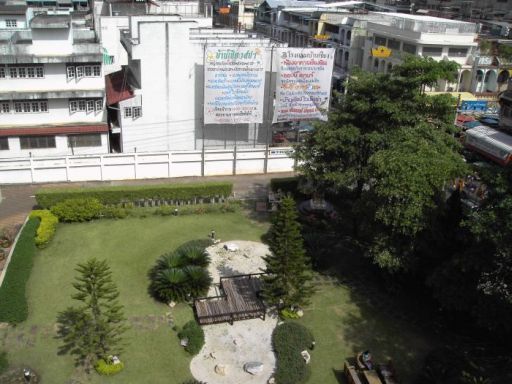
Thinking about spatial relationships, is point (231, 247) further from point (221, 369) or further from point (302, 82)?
point (302, 82)

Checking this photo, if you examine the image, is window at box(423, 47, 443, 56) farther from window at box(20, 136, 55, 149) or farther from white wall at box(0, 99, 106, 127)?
window at box(20, 136, 55, 149)

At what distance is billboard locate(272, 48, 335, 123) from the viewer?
36250mm

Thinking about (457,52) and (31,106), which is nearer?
(31,106)

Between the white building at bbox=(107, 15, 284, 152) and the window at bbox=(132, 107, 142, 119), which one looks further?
the window at bbox=(132, 107, 142, 119)

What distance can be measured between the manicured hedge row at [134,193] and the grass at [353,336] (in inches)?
438

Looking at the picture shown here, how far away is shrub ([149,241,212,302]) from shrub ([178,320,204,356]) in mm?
1982

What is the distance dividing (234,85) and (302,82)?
16.5 feet

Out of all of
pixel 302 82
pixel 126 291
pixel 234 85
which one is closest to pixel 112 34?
pixel 234 85

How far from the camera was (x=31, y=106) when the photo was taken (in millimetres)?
35781

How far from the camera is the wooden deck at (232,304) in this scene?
21391 mm

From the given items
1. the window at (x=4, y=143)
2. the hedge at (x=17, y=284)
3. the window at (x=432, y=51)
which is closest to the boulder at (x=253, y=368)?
the hedge at (x=17, y=284)

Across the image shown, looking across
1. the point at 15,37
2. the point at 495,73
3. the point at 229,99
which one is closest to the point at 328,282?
the point at 229,99

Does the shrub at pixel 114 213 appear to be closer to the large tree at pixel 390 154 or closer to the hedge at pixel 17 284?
the hedge at pixel 17 284

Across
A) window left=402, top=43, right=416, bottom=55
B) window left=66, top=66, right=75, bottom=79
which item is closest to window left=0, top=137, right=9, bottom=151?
window left=66, top=66, right=75, bottom=79
